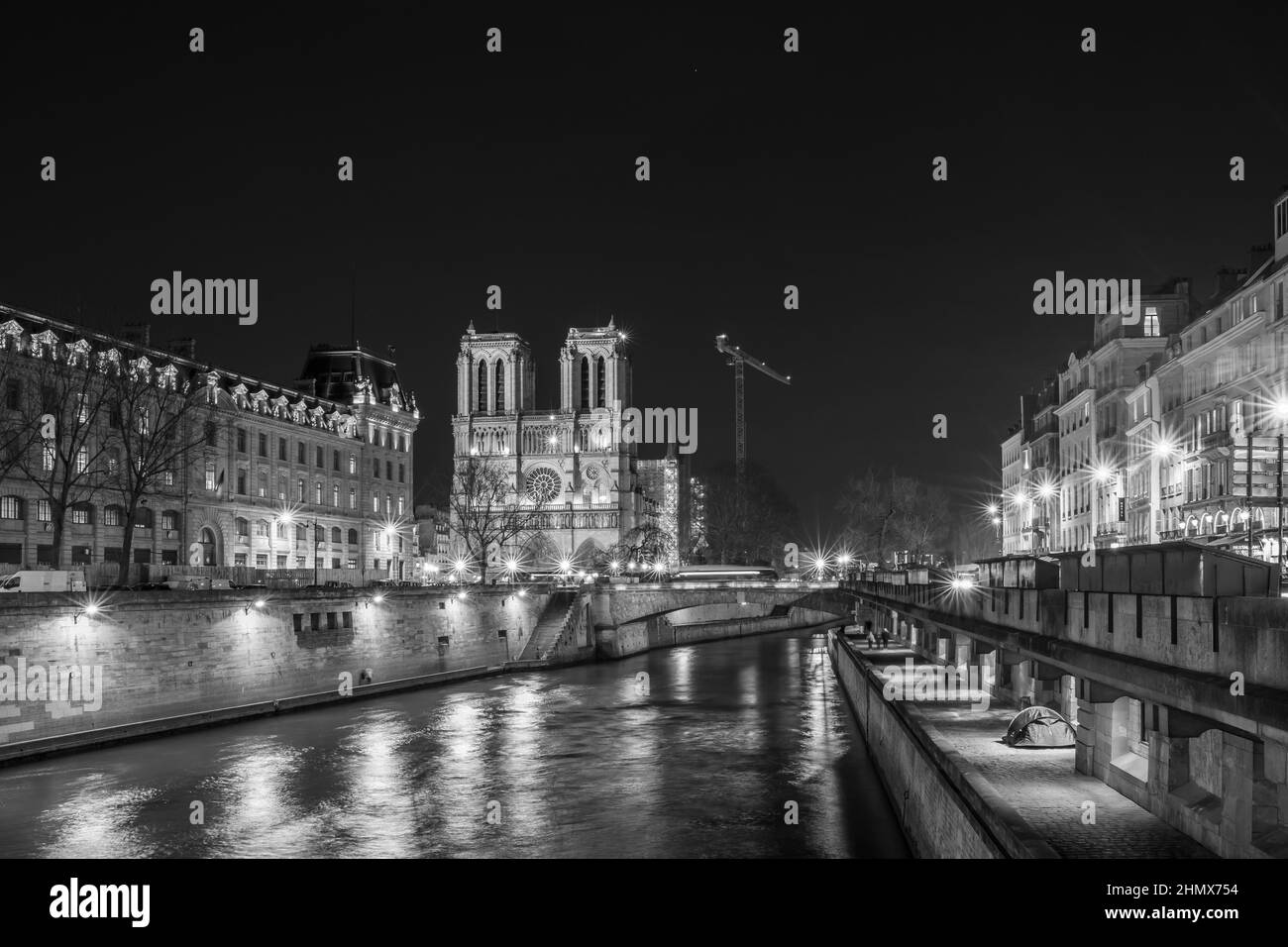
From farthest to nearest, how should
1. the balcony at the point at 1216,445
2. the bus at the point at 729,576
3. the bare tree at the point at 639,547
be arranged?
1. the bare tree at the point at 639,547
2. the bus at the point at 729,576
3. the balcony at the point at 1216,445

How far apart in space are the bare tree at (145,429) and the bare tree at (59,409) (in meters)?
0.96

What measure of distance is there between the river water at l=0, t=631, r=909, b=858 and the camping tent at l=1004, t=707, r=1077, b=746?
3.41 meters

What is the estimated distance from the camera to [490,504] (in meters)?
126

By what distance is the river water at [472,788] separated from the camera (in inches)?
1088

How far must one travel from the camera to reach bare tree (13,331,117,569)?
52.2 metres

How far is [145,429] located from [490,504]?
6683 centimetres

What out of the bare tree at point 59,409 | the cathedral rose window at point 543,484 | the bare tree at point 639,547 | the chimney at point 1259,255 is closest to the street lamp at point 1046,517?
the chimney at point 1259,255

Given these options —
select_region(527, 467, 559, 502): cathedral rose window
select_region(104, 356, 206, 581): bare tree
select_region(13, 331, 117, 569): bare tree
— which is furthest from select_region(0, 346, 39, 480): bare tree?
select_region(527, 467, 559, 502): cathedral rose window

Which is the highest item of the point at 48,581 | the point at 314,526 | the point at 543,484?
the point at 543,484

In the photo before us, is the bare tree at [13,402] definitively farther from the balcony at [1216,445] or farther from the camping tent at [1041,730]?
the balcony at [1216,445]

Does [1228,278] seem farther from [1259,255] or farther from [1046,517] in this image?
[1046,517]

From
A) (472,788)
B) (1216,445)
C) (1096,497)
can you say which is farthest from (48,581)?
(1096,497)

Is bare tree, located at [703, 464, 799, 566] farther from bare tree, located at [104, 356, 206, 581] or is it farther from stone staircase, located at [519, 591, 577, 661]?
bare tree, located at [104, 356, 206, 581]
